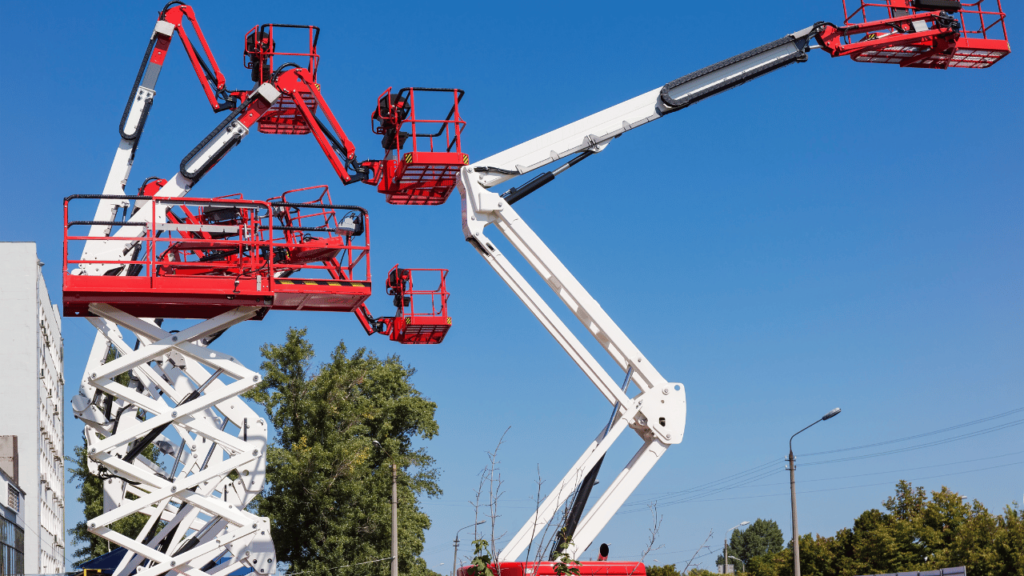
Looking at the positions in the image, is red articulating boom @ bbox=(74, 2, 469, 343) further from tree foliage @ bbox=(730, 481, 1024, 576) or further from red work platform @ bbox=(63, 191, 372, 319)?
tree foliage @ bbox=(730, 481, 1024, 576)

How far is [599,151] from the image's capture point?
59.1 ft

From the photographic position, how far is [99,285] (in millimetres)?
17500

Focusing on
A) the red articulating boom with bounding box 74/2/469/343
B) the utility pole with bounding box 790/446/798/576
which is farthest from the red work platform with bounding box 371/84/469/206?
the utility pole with bounding box 790/446/798/576

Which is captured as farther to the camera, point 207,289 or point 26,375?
point 26,375

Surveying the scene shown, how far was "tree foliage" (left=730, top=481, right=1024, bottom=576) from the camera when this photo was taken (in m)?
38.9

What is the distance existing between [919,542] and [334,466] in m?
24.7

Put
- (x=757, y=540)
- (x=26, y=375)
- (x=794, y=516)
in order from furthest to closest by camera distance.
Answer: (x=757, y=540) → (x=26, y=375) → (x=794, y=516)

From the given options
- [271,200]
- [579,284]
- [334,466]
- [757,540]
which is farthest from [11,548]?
[757,540]

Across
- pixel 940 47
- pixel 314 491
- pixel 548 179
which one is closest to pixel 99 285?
pixel 548 179

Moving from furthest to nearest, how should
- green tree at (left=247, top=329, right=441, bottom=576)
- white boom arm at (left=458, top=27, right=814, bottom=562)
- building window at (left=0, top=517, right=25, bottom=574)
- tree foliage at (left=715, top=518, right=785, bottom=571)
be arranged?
1. tree foliage at (left=715, top=518, right=785, bottom=571)
2. green tree at (left=247, top=329, right=441, bottom=576)
3. building window at (left=0, top=517, right=25, bottom=574)
4. white boom arm at (left=458, top=27, right=814, bottom=562)

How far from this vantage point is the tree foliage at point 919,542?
38.9m

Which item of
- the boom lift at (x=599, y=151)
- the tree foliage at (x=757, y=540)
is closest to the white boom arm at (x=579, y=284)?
the boom lift at (x=599, y=151)

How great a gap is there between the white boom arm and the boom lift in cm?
2

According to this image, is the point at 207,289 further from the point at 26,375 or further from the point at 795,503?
the point at 26,375
